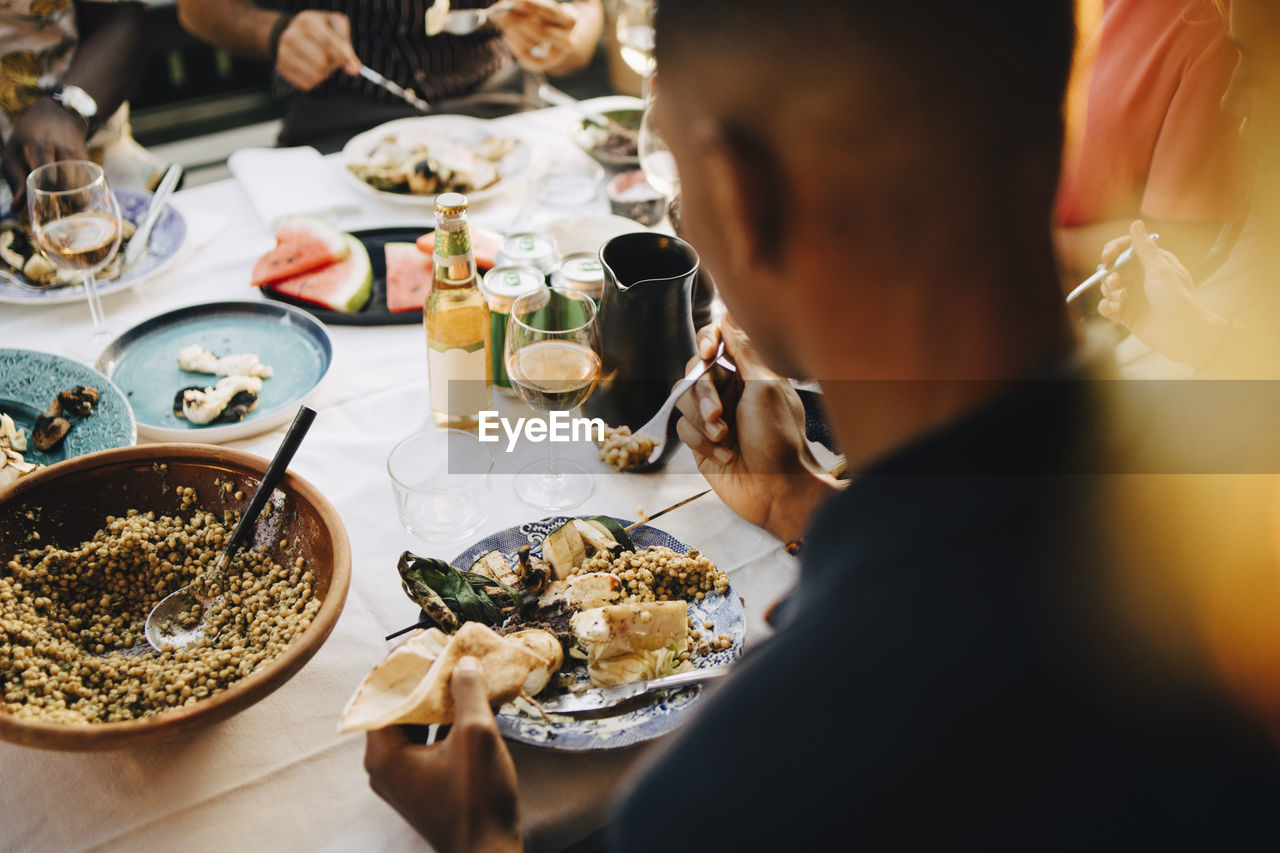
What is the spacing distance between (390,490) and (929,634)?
3.14 ft

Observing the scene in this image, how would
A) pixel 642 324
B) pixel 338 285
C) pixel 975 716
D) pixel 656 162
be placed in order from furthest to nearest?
1. pixel 656 162
2. pixel 338 285
3. pixel 642 324
4. pixel 975 716

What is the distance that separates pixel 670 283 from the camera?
1291 mm

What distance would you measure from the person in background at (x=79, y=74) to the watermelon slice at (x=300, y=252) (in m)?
0.66

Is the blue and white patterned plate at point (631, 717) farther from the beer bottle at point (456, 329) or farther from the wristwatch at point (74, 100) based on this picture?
the wristwatch at point (74, 100)

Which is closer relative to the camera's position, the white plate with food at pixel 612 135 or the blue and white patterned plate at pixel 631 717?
the blue and white patterned plate at pixel 631 717

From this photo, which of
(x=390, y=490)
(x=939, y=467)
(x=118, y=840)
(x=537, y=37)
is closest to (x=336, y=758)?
(x=118, y=840)

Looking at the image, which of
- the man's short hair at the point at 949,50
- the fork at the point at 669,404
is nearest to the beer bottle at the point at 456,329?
the fork at the point at 669,404

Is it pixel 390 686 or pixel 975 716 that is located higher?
pixel 975 716

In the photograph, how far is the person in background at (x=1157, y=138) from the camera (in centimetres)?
192

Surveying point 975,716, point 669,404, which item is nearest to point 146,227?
point 669,404

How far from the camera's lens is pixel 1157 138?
2039 millimetres

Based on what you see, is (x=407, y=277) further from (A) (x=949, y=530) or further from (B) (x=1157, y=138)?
(B) (x=1157, y=138)

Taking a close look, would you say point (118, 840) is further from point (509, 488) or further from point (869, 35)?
point (869, 35)

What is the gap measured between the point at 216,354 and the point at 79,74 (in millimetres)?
1266
